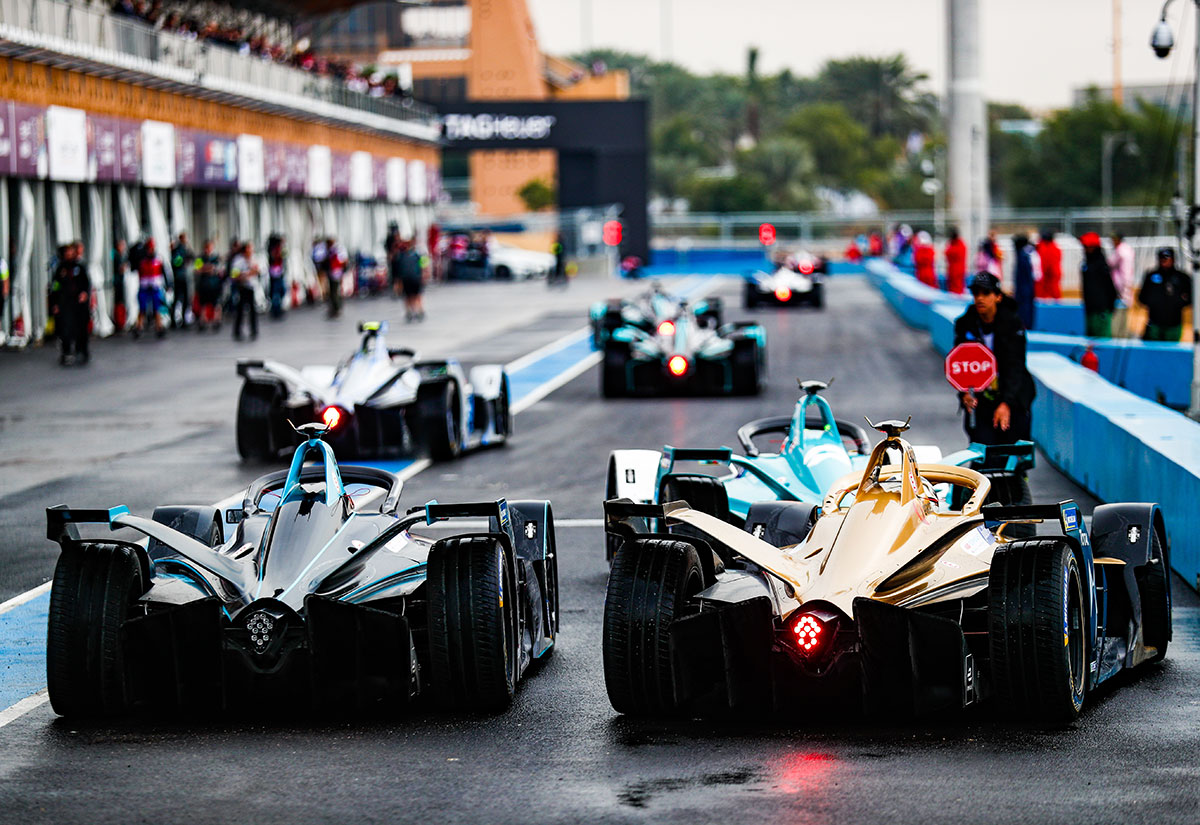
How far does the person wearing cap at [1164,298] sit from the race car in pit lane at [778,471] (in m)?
14.3

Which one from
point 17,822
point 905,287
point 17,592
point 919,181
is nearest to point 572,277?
point 905,287

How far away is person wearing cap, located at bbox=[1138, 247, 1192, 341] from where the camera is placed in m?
24.7

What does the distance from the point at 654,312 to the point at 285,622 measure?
18074 mm

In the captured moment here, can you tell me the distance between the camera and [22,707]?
806cm

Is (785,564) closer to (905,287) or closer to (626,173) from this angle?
(905,287)

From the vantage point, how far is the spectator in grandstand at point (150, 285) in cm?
3584

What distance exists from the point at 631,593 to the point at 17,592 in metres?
5.13

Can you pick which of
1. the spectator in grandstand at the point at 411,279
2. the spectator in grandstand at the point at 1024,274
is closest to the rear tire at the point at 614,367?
the spectator in grandstand at the point at 1024,274

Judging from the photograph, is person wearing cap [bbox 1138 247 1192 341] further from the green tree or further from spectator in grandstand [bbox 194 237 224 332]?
the green tree

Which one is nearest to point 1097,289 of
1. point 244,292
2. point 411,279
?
point 244,292

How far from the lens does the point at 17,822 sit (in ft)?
20.7

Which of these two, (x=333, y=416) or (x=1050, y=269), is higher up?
(x=1050, y=269)

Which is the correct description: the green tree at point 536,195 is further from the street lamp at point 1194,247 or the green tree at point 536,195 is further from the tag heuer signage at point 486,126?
the street lamp at point 1194,247

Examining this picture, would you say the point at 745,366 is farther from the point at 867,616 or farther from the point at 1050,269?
the point at 1050,269
